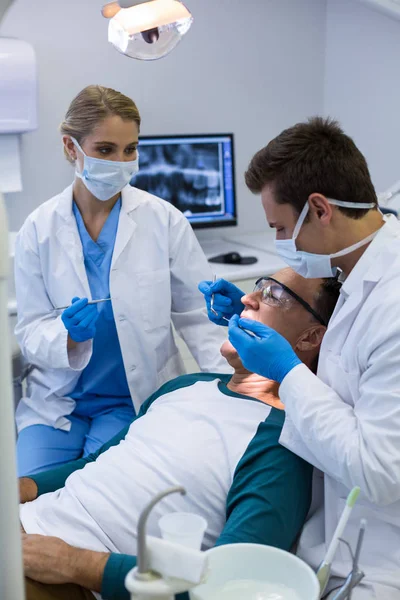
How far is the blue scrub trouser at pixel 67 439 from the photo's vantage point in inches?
78.5

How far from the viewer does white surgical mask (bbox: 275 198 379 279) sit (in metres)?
1.38

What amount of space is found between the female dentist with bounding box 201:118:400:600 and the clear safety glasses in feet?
0.78

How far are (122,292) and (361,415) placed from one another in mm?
1082

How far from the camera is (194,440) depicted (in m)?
1.52

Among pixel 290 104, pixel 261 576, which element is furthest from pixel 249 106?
pixel 261 576

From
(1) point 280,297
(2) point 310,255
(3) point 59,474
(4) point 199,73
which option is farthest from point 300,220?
(4) point 199,73

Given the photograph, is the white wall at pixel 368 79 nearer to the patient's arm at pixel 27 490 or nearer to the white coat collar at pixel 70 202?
the white coat collar at pixel 70 202

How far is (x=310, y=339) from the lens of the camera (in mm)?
1734

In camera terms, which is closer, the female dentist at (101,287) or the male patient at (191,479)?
the male patient at (191,479)

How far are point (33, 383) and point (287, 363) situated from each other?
1.12 meters

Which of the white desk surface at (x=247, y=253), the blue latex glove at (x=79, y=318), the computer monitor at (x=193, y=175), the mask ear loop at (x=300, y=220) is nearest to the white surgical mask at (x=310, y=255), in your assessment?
the mask ear loop at (x=300, y=220)

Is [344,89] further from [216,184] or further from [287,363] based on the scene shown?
[287,363]

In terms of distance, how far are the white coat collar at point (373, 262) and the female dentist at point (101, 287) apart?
0.85m

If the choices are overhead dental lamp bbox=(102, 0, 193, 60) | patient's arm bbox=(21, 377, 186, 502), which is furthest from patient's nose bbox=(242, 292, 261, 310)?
overhead dental lamp bbox=(102, 0, 193, 60)
